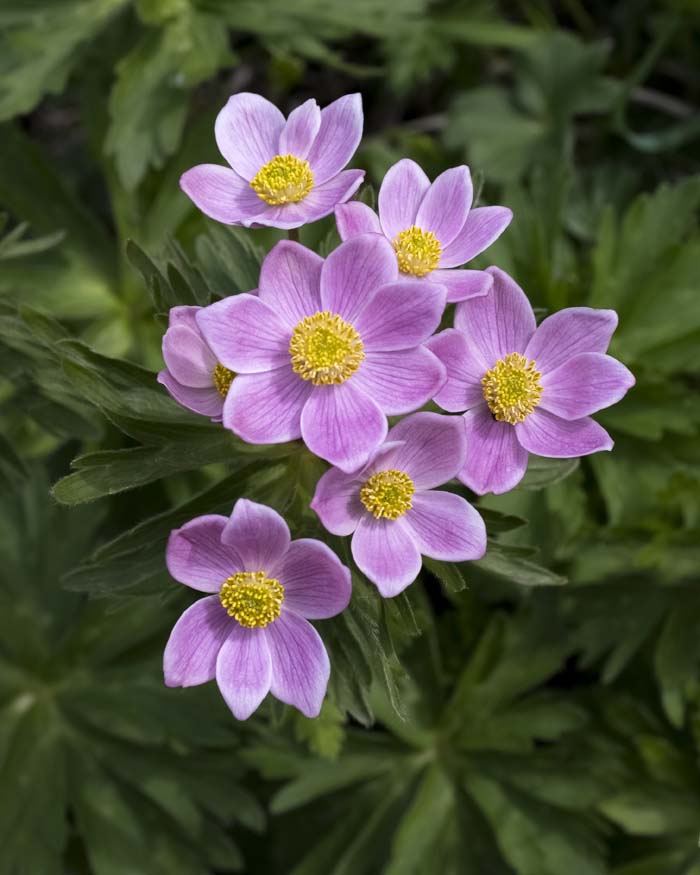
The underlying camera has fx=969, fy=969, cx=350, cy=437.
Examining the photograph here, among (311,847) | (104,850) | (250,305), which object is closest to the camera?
(250,305)

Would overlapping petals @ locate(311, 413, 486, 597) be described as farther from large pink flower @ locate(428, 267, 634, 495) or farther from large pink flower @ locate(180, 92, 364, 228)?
large pink flower @ locate(180, 92, 364, 228)

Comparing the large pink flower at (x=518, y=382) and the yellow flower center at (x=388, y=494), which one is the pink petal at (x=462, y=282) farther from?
the yellow flower center at (x=388, y=494)

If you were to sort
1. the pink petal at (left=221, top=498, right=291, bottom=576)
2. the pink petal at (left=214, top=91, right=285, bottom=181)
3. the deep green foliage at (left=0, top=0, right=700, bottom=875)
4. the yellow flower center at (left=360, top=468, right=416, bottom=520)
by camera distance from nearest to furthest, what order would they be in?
the pink petal at (left=221, top=498, right=291, bottom=576) → the yellow flower center at (left=360, top=468, right=416, bottom=520) → the pink petal at (left=214, top=91, right=285, bottom=181) → the deep green foliage at (left=0, top=0, right=700, bottom=875)

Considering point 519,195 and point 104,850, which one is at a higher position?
point 519,195

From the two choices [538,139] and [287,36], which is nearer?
[287,36]

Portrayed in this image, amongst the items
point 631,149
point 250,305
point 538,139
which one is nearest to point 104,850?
point 250,305

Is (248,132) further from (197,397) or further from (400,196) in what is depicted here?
(197,397)

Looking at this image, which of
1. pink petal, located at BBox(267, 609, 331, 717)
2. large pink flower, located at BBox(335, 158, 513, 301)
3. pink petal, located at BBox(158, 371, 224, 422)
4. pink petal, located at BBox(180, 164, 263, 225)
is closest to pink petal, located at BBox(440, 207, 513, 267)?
large pink flower, located at BBox(335, 158, 513, 301)

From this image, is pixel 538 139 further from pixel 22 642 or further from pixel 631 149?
pixel 22 642
